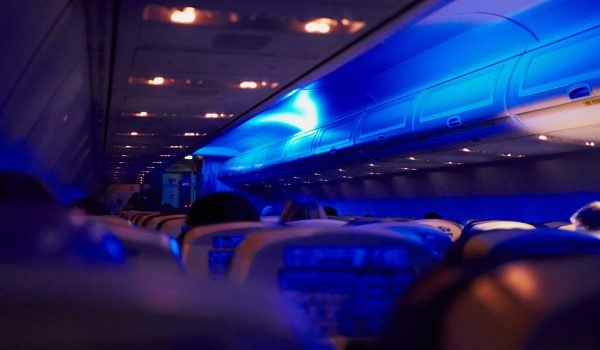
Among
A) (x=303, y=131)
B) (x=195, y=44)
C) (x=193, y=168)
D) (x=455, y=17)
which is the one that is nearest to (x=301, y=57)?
(x=195, y=44)

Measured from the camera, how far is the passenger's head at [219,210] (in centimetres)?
456

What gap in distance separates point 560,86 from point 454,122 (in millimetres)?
2348

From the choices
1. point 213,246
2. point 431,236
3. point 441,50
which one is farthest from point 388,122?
point 213,246

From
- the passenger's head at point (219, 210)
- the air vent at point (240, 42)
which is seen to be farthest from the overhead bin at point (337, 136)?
the passenger's head at point (219, 210)

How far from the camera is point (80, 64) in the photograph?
7.83m

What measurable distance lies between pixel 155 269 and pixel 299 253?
4.64ft

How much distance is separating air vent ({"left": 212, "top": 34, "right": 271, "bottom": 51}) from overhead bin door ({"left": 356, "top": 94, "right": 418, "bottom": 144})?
422 centimetres

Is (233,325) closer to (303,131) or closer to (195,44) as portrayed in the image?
(195,44)

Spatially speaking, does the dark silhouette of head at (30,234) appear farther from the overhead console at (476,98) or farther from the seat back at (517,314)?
the overhead console at (476,98)

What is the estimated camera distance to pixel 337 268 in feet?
6.59

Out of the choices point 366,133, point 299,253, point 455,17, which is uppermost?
point 455,17

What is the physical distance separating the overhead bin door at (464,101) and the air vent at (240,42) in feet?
10.7

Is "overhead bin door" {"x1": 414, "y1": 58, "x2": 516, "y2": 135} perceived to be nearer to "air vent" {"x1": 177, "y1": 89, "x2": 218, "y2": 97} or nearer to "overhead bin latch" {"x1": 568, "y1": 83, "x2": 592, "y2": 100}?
"overhead bin latch" {"x1": 568, "y1": 83, "x2": 592, "y2": 100}

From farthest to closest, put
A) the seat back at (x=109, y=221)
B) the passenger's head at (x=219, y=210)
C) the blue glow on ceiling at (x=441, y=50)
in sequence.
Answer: the blue glow on ceiling at (x=441, y=50), the passenger's head at (x=219, y=210), the seat back at (x=109, y=221)
